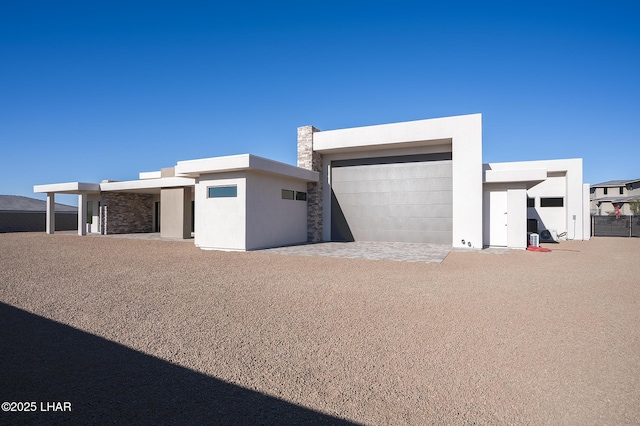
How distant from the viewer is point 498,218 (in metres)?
15.1

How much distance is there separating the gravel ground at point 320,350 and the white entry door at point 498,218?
7.66 metres

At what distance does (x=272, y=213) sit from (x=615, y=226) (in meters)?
26.5

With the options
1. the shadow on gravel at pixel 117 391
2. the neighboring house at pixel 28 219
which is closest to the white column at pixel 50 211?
the neighboring house at pixel 28 219

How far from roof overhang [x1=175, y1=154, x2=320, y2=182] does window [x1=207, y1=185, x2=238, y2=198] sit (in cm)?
68

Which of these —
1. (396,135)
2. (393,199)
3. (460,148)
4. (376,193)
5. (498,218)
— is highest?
(396,135)

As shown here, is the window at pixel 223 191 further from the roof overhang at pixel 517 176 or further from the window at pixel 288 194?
the roof overhang at pixel 517 176

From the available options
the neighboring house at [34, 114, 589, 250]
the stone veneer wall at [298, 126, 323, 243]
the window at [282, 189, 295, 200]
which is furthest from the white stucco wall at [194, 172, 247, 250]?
the stone veneer wall at [298, 126, 323, 243]

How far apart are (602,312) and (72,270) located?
11143mm

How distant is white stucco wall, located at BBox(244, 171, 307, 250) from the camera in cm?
1345

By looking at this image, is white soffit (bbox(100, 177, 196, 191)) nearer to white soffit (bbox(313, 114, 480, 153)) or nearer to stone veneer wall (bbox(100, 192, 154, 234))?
stone veneer wall (bbox(100, 192, 154, 234))

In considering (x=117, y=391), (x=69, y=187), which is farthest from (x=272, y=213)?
(x=69, y=187)

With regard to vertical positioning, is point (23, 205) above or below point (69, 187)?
below

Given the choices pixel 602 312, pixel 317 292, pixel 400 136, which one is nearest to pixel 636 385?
pixel 602 312

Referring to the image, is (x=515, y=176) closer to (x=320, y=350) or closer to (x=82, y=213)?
(x=320, y=350)
